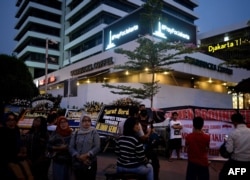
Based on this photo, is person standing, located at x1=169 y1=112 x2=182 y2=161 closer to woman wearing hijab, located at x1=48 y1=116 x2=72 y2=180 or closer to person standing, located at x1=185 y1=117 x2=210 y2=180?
person standing, located at x1=185 y1=117 x2=210 y2=180

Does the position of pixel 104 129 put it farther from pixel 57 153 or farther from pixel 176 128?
pixel 57 153

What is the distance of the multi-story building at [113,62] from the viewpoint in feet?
86.9

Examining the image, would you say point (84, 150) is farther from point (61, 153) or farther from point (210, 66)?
point (210, 66)

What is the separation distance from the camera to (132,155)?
15.0 ft

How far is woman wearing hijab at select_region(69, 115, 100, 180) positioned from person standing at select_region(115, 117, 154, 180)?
2.30 ft

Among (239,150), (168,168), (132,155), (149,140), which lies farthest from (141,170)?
(168,168)

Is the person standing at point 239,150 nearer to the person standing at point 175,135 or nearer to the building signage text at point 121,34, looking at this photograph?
the person standing at point 175,135

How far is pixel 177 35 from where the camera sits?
3269 cm

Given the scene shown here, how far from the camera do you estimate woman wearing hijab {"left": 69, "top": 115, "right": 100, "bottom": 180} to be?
5.14 meters

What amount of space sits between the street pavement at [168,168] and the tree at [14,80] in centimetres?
2420

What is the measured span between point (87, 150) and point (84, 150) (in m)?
0.05

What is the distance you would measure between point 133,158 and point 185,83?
91.3ft

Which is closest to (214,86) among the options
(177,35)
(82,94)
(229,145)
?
(177,35)

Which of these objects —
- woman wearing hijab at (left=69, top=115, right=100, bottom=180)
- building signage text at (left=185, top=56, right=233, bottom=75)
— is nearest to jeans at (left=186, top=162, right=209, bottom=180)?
woman wearing hijab at (left=69, top=115, right=100, bottom=180)
